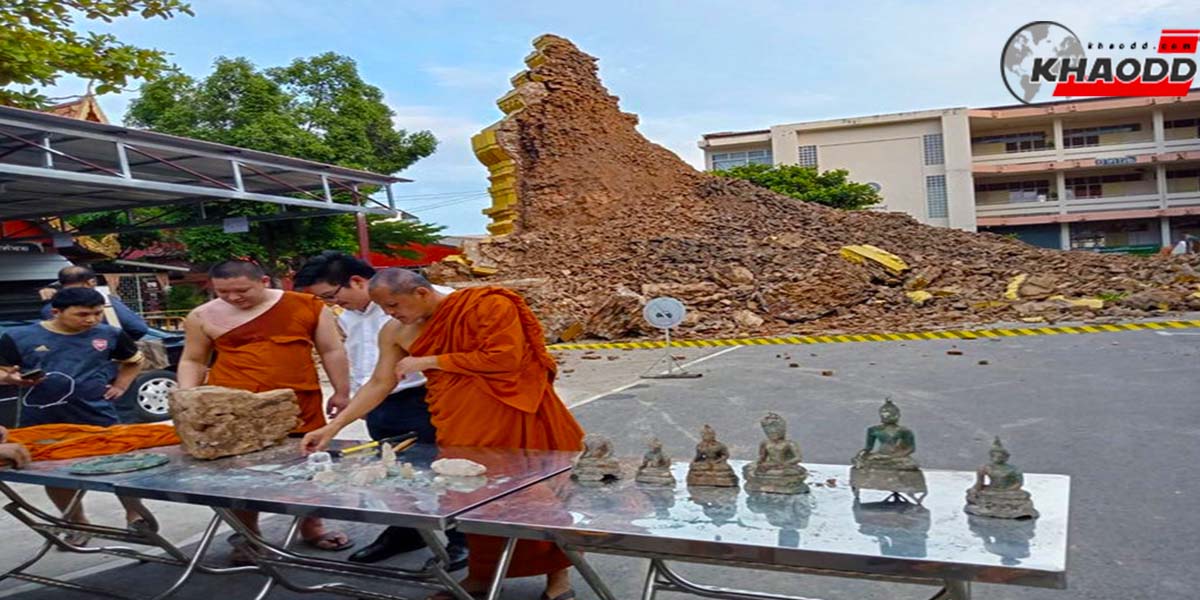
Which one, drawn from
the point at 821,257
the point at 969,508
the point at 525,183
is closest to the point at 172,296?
the point at 525,183

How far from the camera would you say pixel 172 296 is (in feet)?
80.5

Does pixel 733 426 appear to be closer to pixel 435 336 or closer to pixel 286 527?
pixel 286 527

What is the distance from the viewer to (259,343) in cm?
442

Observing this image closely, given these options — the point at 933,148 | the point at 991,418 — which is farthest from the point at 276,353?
the point at 933,148

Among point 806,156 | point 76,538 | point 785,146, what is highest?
point 785,146

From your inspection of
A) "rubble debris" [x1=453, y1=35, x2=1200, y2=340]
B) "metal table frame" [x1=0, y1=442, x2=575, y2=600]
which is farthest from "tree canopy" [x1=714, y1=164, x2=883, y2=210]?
"metal table frame" [x1=0, y1=442, x2=575, y2=600]

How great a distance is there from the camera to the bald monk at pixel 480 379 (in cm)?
358

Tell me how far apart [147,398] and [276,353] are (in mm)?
5001

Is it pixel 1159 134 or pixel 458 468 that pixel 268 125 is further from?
pixel 1159 134

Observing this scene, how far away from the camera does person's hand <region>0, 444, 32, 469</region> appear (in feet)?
11.7

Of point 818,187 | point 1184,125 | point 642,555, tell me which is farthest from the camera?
point 1184,125

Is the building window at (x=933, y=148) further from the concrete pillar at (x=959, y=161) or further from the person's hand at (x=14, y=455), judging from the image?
the person's hand at (x=14, y=455)

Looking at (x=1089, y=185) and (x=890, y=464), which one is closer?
(x=890, y=464)

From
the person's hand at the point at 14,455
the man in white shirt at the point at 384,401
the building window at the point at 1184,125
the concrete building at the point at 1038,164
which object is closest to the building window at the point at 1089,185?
the concrete building at the point at 1038,164
